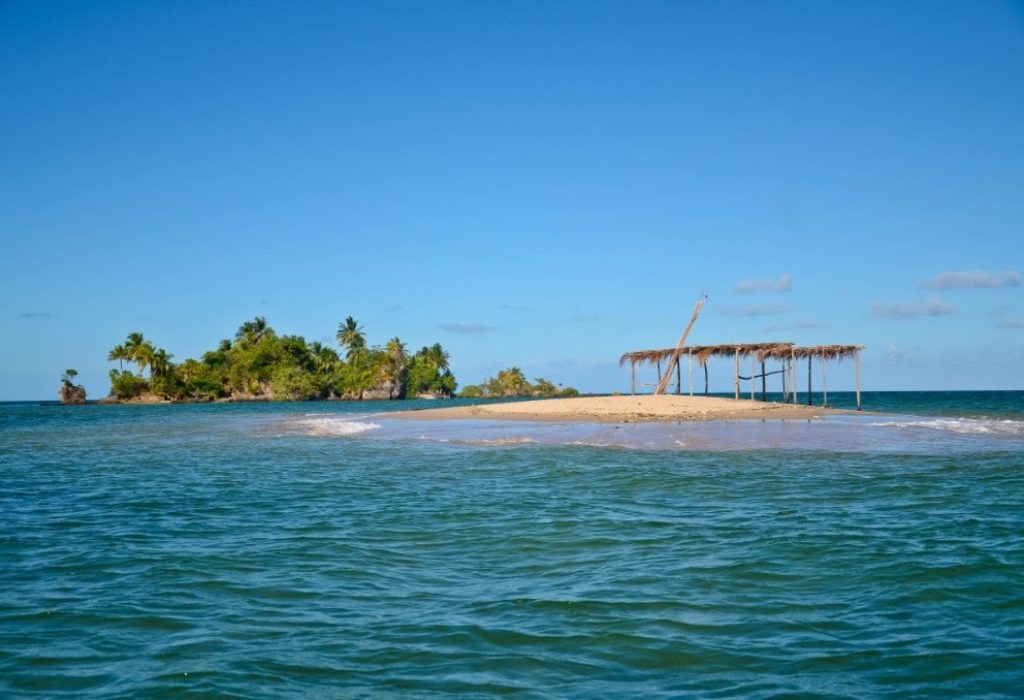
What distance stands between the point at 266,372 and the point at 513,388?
45.3 m

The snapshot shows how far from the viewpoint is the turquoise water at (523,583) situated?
544 cm

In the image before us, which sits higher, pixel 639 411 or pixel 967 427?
pixel 639 411

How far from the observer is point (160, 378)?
10400 centimetres

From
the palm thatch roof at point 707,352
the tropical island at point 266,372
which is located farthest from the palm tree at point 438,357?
the palm thatch roof at point 707,352

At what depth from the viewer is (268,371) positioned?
108 metres

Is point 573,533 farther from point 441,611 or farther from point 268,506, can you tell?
point 268,506

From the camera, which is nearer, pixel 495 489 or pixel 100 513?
pixel 100 513

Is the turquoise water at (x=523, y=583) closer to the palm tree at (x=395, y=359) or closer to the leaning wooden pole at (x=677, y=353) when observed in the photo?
the leaning wooden pole at (x=677, y=353)

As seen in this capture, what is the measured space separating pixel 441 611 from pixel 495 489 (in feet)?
24.7

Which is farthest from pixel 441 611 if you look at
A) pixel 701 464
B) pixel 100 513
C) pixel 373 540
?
pixel 701 464

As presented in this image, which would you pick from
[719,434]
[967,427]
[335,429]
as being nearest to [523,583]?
[719,434]

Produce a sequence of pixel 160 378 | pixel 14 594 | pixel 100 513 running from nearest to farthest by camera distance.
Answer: pixel 14 594 < pixel 100 513 < pixel 160 378

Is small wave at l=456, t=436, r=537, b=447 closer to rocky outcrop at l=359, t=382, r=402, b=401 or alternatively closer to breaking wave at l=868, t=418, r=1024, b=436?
breaking wave at l=868, t=418, r=1024, b=436

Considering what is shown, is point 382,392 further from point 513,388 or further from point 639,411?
point 639,411
